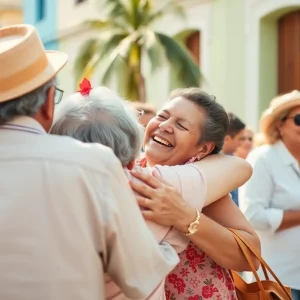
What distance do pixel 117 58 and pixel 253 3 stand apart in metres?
4.41

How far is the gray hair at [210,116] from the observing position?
2.62 metres

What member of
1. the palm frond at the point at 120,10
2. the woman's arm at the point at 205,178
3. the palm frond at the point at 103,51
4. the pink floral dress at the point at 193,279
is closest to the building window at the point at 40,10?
the palm frond at the point at 120,10

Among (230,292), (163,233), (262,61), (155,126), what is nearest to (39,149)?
(163,233)

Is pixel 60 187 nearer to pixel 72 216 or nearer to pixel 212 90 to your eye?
pixel 72 216

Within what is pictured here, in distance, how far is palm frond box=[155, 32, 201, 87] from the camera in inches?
642

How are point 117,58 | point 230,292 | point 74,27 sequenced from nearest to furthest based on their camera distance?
point 230,292 → point 117,58 → point 74,27

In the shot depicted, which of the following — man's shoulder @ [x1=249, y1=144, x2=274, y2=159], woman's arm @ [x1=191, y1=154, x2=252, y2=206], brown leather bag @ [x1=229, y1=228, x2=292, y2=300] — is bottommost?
man's shoulder @ [x1=249, y1=144, x2=274, y2=159]

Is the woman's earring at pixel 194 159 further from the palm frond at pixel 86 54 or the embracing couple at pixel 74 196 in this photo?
the palm frond at pixel 86 54

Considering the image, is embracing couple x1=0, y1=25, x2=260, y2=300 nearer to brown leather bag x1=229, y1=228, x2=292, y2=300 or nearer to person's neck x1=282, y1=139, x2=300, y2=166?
brown leather bag x1=229, y1=228, x2=292, y2=300

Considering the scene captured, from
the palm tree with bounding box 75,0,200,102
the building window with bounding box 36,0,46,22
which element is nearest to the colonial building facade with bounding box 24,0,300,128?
the palm tree with bounding box 75,0,200,102

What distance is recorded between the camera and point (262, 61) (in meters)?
14.5

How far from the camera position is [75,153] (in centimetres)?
Result: 193

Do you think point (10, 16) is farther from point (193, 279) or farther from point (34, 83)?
point (34, 83)

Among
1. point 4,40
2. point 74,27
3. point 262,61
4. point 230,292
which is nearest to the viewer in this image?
point 4,40
